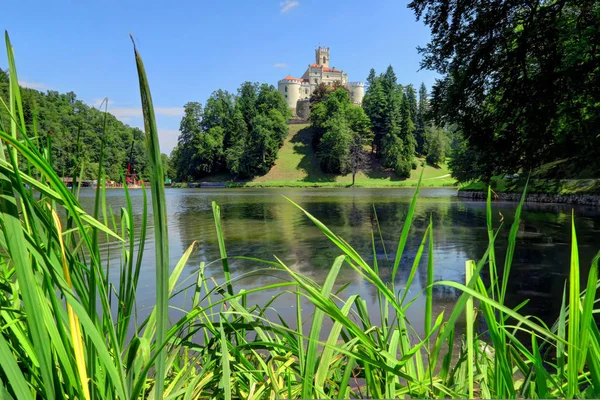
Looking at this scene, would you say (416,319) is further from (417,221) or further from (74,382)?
(417,221)

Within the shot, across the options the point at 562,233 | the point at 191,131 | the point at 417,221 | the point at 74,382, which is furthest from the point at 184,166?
the point at 74,382

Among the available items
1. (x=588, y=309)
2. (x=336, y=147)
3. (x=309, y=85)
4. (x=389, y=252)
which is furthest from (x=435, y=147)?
(x=588, y=309)

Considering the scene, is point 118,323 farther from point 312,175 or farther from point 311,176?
point 312,175

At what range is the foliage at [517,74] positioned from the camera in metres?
7.05

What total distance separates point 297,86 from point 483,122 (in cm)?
11118

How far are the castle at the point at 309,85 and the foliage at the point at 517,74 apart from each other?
9982 cm

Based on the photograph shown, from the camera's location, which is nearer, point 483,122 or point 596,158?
point 596,158

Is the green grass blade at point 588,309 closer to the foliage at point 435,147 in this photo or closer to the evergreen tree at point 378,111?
the evergreen tree at point 378,111

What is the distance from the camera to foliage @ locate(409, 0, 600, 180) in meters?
7.05

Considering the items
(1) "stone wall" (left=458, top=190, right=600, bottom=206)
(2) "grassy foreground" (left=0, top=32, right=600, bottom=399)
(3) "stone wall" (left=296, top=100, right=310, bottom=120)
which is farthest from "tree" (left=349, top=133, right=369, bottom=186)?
(2) "grassy foreground" (left=0, top=32, right=600, bottom=399)

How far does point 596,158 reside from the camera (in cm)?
743

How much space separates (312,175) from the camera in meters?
75.7

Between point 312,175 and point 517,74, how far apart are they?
68.1 metres

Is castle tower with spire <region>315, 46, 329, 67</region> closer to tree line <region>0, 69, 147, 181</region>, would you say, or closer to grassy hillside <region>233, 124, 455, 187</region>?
grassy hillside <region>233, 124, 455, 187</region>
